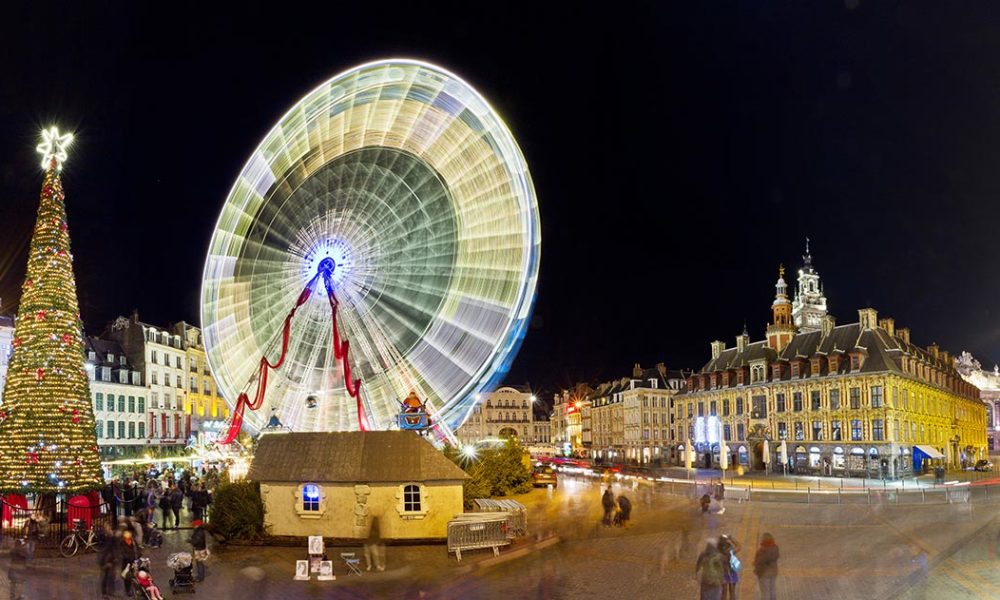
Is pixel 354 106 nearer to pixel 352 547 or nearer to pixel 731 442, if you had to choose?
pixel 352 547

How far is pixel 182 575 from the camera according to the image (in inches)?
723

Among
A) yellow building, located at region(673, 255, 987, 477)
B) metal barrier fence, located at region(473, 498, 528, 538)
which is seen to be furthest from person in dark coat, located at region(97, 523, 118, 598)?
yellow building, located at region(673, 255, 987, 477)

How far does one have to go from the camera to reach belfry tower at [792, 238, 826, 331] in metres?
132

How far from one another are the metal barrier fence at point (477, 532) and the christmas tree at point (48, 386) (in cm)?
1292

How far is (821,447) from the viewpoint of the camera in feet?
227

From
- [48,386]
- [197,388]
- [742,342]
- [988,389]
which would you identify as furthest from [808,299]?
[48,386]

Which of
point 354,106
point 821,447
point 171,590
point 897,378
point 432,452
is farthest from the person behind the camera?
point 821,447

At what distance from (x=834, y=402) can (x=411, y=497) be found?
175ft

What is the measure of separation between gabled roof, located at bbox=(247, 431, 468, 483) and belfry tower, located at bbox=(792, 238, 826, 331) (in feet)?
378

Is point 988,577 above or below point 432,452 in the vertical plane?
below

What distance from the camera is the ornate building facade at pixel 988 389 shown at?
134 metres

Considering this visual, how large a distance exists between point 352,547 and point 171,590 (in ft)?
23.3

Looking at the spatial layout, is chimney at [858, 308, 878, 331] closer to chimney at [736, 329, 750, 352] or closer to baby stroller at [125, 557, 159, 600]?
chimney at [736, 329, 750, 352]

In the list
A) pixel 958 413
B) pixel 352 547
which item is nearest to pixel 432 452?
pixel 352 547
